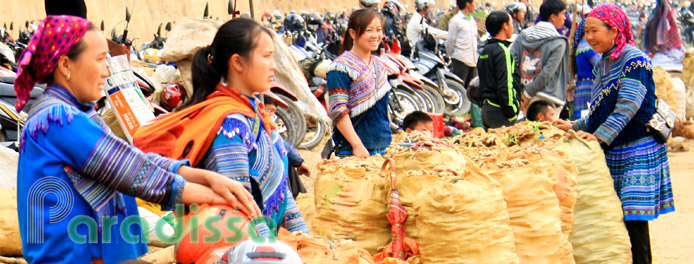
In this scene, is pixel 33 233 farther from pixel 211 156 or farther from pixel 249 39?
pixel 249 39

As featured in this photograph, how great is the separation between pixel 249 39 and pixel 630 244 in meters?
2.55

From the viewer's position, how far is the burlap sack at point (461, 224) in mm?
3135

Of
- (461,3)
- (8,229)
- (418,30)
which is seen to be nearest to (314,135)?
(461,3)

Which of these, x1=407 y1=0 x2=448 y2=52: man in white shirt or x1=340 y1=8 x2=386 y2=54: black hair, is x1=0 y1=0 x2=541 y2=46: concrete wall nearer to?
x1=407 y1=0 x2=448 y2=52: man in white shirt

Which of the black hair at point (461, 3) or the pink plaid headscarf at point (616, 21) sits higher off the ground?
the pink plaid headscarf at point (616, 21)

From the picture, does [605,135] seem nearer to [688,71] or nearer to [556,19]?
[556,19]

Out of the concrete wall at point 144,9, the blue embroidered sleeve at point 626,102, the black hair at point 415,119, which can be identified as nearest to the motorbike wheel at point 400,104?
the black hair at point 415,119

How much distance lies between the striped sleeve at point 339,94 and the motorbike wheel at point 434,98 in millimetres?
5806

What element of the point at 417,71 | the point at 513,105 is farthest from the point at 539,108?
the point at 417,71

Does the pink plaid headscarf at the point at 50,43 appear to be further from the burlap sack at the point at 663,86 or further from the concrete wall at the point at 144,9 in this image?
the concrete wall at the point at 144,9

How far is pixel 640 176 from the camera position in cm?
416

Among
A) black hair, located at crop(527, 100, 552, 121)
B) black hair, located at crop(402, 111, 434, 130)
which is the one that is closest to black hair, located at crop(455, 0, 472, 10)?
black hair, located at crop(527, 100, 552, 121)

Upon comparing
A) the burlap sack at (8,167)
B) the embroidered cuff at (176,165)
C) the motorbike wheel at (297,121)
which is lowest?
the motorbike wheel at (297,121)

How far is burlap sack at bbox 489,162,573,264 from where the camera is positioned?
349cm
